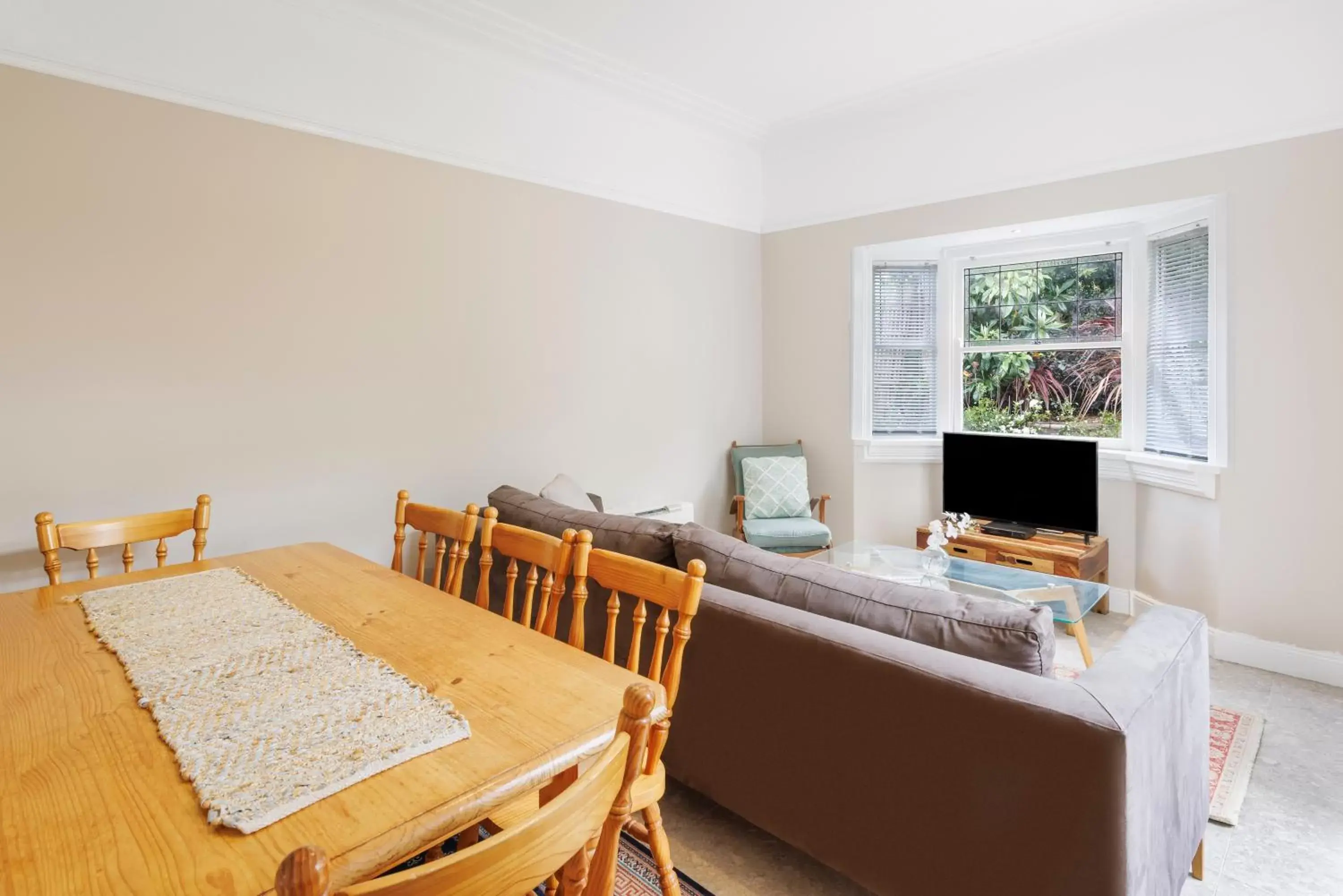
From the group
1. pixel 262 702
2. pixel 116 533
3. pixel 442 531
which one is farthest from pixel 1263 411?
pixel 116 533

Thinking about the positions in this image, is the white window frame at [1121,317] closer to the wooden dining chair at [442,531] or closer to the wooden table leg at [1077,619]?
the wooden table leg at [1077,619]

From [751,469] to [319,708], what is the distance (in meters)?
3.89

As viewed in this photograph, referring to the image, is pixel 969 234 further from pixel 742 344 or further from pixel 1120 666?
pixel 1120 666

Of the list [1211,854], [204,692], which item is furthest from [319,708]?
[1211,854]

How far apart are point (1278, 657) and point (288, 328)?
4731 mm

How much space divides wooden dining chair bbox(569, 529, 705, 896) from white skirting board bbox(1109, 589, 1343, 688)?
2.71 m

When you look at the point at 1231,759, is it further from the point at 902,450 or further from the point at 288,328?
the point at 288,328

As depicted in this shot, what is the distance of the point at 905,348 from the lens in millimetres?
5062

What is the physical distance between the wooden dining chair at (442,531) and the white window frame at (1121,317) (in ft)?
11.1

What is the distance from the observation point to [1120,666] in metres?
1.55

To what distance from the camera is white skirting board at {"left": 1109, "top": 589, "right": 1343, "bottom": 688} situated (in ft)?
10.6

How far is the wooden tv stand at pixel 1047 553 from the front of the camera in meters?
3.80

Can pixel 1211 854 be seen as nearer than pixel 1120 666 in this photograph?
No

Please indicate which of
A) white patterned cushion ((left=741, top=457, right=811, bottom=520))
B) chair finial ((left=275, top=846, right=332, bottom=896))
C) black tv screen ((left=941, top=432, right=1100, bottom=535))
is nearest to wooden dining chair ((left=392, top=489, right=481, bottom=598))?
chair finial ((left=275, top=846, right=332, bottom=896))
